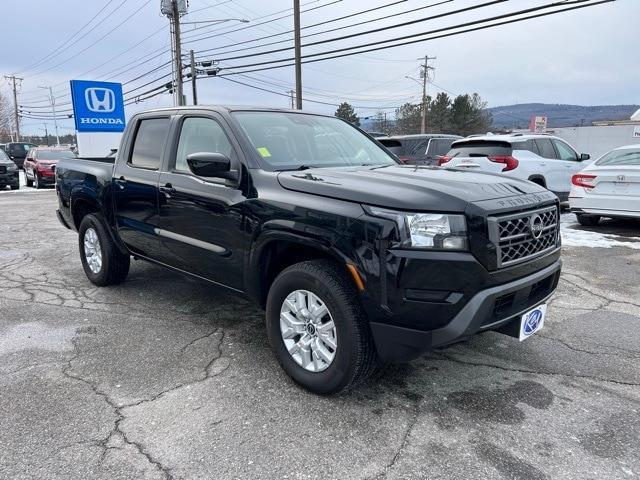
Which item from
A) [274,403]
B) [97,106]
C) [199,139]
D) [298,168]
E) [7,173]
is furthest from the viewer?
[7,173]

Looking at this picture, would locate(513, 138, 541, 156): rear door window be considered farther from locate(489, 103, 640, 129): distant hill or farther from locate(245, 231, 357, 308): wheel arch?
locate(489, 103, 640, 129): distant hill

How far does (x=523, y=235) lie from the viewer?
2.83 metres

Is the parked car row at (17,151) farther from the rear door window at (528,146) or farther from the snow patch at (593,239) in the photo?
the snow patch at (593,239)

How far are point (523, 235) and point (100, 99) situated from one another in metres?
12.7

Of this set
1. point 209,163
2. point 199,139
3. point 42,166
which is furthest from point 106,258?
point 42,166

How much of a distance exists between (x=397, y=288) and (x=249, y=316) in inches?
89.6

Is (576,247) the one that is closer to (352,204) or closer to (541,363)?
(541,363)

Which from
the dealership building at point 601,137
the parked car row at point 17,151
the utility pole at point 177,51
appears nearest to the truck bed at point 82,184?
the utility pole at point 177,51

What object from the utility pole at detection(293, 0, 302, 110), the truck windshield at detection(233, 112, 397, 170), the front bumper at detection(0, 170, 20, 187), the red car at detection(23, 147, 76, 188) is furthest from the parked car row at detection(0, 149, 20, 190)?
the truck windshield at detection(233, 112, 397, 170)

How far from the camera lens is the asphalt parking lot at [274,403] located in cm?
247

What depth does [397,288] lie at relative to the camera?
102 inches

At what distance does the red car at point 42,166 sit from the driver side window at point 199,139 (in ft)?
54.0

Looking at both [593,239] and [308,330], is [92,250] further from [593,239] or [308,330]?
[593,239]

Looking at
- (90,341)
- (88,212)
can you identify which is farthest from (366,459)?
(88,212)
